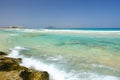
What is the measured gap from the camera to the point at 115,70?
281 inches

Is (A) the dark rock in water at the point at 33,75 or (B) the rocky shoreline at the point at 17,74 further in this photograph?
(A) the dark rock in water at the point at 33,75

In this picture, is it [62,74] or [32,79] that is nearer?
[32,79]

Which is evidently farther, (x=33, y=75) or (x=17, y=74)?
(x=33, y=75)

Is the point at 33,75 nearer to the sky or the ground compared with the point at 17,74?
nearer to the ground

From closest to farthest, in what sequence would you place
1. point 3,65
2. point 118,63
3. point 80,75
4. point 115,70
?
point 3,65 → point 80,75 → point 115,70 → point 118,63

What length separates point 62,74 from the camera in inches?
260

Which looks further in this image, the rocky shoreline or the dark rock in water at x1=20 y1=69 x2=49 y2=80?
the dark rock in water at x1=20 y1=69 x2=49 y2=80

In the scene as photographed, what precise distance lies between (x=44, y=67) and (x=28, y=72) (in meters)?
2.49

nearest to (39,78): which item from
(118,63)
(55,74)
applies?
(55,74)

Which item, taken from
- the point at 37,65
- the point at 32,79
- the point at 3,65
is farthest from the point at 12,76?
the point at 37,65

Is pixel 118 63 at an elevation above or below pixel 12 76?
below

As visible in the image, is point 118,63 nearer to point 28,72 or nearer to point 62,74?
point 62,74

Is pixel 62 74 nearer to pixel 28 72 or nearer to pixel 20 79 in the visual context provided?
pixel 28 72

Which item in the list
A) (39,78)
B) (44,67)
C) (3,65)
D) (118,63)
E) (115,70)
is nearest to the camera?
(39,78)
